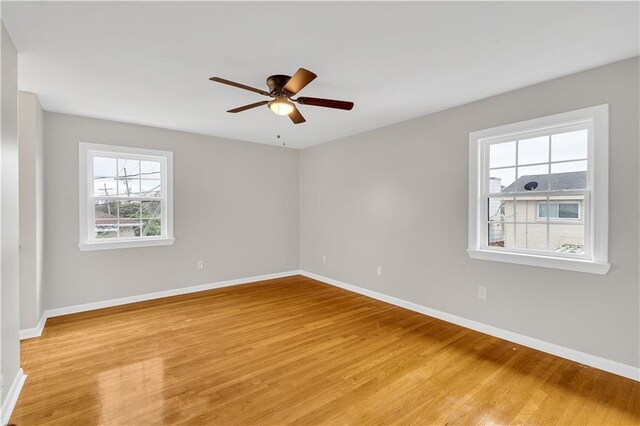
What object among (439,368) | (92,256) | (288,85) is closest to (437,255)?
(439,368)

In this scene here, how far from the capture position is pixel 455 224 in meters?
3.50

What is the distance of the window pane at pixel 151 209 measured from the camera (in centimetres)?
434

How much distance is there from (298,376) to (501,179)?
2771 mm

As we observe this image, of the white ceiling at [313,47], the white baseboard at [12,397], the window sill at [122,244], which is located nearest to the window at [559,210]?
the white ceiling at [313,47]

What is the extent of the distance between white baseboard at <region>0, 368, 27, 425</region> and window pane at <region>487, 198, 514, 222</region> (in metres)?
4.19

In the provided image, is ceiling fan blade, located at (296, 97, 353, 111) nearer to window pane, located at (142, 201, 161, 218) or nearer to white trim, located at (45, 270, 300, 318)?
window pane, located at (142, 201, 161, 218)

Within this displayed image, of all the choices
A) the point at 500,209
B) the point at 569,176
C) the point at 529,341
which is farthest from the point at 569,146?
the point at 529,341

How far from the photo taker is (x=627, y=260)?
236cm

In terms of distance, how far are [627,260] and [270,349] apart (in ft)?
9.95

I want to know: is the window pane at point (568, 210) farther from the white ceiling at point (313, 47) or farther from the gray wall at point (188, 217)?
the gray wall at point (188, 217)

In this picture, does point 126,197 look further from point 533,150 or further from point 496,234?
point 533,150

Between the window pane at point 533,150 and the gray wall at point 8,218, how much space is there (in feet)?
13.5

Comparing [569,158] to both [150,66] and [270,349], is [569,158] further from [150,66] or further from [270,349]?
[150,66]

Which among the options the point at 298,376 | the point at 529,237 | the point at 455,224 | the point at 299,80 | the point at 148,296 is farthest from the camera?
the point at 148,296
